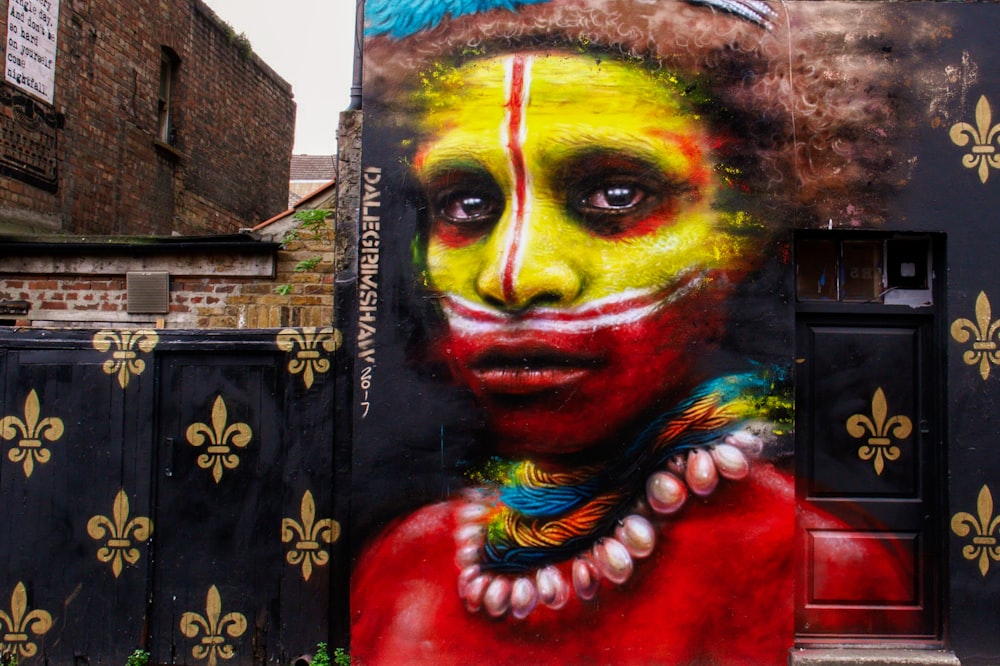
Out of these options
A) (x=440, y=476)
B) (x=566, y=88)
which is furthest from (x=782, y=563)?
(x=566, y=88)

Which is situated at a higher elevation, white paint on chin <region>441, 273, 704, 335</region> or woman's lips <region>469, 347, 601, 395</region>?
white paint on chin <region>441, 273, 704, 335</region>

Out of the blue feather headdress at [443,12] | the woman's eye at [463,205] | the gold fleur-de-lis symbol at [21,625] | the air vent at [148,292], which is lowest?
the gold fleur-de-lis symbol at [21,625]

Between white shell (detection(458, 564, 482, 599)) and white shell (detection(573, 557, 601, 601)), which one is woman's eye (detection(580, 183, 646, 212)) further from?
white shell (detection(458, 564, 482, 599))

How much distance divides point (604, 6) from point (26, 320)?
5.31m

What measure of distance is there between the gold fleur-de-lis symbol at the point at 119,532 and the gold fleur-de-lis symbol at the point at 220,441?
0.48 metres

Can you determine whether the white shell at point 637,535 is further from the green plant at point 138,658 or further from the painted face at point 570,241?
the green plant at point 138,658

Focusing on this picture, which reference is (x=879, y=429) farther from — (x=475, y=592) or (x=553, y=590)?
(x=475, y=592)

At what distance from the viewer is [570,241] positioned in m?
4.34

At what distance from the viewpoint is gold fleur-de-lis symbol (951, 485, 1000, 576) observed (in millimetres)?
4281

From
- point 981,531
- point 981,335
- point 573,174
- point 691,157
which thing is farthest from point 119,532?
point 981,335

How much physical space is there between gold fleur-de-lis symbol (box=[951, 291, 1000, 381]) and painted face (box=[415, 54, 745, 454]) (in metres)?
1.36

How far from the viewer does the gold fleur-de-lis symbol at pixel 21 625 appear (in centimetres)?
434

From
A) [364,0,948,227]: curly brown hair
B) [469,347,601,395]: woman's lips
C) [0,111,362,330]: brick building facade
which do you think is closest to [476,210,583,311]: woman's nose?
[469,347,601,395]: woman's lips

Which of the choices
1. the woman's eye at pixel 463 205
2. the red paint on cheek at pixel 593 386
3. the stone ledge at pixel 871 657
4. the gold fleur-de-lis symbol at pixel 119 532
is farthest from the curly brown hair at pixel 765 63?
the gold fleur-de-lis symbol at pixel 119 532
